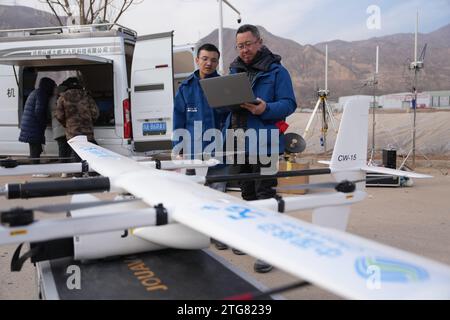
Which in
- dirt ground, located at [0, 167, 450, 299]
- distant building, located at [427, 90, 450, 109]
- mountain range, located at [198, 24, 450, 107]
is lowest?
dirt ground, located at [0, 167, 450, 299]

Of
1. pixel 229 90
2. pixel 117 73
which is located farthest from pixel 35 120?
pixel 229 90

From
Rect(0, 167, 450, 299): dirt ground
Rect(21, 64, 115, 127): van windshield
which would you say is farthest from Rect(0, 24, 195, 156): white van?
Rect(0, 167, 450, 299): dirt ground

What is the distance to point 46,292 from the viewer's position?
6.65ft

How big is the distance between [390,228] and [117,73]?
498 cm

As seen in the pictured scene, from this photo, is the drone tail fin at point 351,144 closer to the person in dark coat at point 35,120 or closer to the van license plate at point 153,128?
the van license plate at point 153,128

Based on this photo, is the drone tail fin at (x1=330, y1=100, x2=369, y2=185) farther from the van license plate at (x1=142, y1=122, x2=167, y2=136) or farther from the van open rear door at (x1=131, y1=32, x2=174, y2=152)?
the van license plate at (x1=142, y1=122, x2=167, y2=136)

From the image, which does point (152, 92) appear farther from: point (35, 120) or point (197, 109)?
point (197, 109)

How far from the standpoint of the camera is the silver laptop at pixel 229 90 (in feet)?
9.78

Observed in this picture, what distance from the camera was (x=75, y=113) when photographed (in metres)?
7.16

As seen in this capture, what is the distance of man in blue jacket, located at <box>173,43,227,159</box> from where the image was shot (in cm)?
381

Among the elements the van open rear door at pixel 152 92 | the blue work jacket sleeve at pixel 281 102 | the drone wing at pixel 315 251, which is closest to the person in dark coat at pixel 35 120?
the van open rear door at pixel 152 92

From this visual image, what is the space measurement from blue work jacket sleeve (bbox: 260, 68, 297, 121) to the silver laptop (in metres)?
0.26

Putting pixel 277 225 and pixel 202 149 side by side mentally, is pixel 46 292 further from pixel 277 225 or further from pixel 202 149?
pixel 202 149
